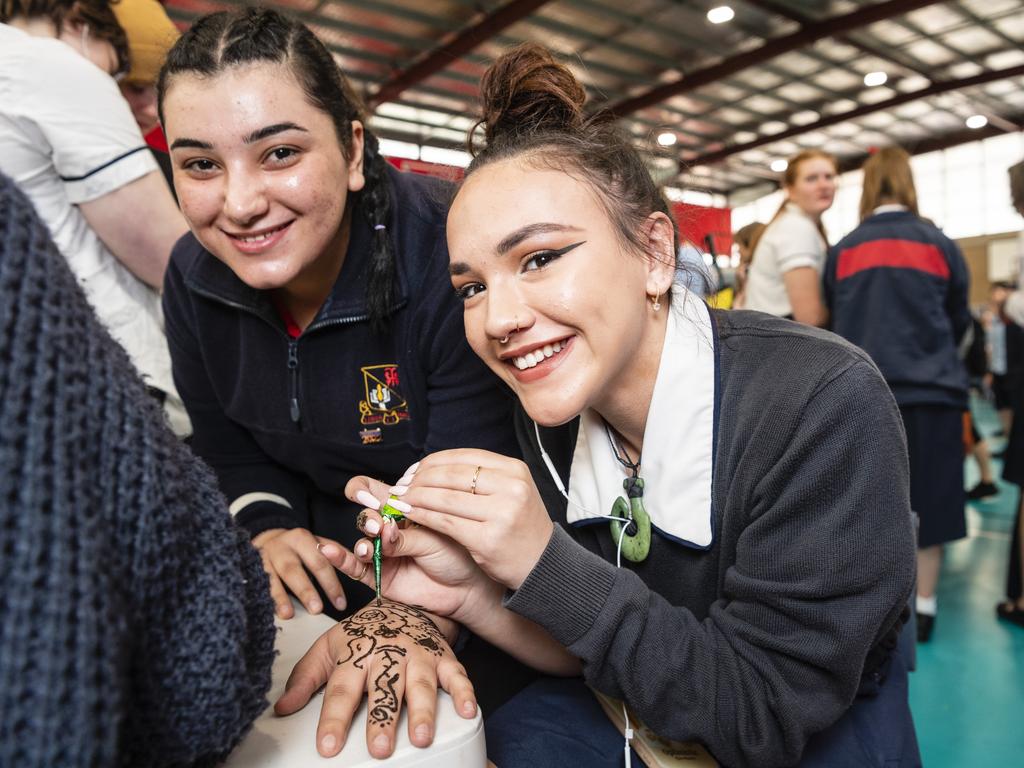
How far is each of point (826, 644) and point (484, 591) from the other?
468 millimetres

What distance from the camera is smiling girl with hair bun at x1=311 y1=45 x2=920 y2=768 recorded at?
0.89 metres

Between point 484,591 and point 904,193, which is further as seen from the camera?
point 904,193

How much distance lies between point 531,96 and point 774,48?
8.45 meters

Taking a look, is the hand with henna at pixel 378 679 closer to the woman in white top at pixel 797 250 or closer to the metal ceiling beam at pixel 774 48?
the woman in white top at pixel 797 250

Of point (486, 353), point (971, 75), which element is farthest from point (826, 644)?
point (971, 75)

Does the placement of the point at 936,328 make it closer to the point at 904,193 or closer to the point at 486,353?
the point at 904,193

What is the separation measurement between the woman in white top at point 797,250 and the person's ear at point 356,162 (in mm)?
2110

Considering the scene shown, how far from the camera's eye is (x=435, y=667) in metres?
0.81

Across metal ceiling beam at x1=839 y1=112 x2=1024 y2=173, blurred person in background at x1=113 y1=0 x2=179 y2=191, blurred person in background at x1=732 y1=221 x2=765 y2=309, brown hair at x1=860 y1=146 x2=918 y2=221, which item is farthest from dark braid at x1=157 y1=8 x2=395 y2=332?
metal ceiling beam at x1=839 y1=112 x2=1024 y2=173

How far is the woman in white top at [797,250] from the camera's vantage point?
9.72 feet

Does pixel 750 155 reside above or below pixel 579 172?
above

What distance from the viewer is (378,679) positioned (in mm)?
767

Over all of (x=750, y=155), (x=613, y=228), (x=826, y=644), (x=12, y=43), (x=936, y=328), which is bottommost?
(x=826, y=644)

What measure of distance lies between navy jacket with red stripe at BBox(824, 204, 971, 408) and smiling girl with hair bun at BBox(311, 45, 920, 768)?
1.59 metres
